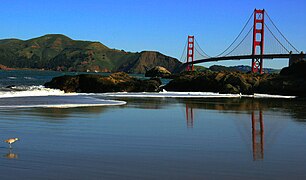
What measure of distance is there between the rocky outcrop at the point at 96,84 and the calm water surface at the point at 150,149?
738 inches

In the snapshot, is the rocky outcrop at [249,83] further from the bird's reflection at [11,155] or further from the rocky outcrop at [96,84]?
the bird's reflection at [11,155]

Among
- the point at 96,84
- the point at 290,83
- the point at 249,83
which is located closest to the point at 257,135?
the point at 96,84

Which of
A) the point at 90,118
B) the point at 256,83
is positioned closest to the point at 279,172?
the point at 90,118

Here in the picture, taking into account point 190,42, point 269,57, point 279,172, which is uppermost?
point 190,42

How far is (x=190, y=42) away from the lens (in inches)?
4131

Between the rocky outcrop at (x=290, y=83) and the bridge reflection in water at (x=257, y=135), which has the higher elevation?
the rocky outcrop at (x=290, y=83)

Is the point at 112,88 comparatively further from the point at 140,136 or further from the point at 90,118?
the point at 140,136

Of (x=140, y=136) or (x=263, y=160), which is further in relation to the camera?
(x=140, y=136)

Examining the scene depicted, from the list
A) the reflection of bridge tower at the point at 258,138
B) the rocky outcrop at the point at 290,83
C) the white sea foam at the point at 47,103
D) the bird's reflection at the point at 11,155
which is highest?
the rocky outcrop at the point at 290,83

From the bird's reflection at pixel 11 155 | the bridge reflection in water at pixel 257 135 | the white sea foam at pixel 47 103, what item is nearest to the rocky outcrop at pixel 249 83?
the white sea foam at pixel 47 103

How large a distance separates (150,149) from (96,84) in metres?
24.4

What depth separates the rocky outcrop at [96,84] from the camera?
31000 mm

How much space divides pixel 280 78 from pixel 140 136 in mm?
25827

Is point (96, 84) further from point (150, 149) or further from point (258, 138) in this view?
point (150, 149)
